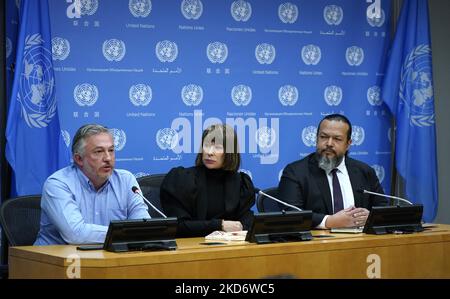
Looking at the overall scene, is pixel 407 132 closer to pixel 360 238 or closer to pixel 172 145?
pixel 172 145

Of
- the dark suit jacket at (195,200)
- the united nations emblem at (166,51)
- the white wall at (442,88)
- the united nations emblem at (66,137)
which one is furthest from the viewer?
the white wall at (442,88)

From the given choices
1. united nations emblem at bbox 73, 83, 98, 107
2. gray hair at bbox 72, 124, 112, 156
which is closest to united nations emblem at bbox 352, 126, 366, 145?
united nations emblem at bbox 73, 83, 98, 107

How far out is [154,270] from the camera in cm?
358

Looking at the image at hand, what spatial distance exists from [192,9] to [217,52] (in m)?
0.40

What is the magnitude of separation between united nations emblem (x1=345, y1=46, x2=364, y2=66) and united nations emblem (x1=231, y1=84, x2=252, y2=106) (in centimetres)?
104

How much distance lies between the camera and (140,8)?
232 inches

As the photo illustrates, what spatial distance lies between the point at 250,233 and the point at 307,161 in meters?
1.49

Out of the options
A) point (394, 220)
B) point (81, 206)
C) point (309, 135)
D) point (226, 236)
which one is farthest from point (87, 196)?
point (309, 135)

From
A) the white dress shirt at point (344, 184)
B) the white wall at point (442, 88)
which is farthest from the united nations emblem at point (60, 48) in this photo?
the white wall at point (442, 88)

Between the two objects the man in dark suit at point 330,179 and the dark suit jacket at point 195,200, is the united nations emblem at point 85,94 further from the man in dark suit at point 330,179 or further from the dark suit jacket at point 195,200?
the man in dark suit at point 330,179

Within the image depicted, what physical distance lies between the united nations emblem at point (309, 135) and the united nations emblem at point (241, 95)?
2.00 feet

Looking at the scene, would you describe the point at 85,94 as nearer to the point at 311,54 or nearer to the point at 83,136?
the point at 83,136

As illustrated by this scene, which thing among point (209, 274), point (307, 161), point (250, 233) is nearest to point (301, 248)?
point (250, 233)

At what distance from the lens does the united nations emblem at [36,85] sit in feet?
17.2
